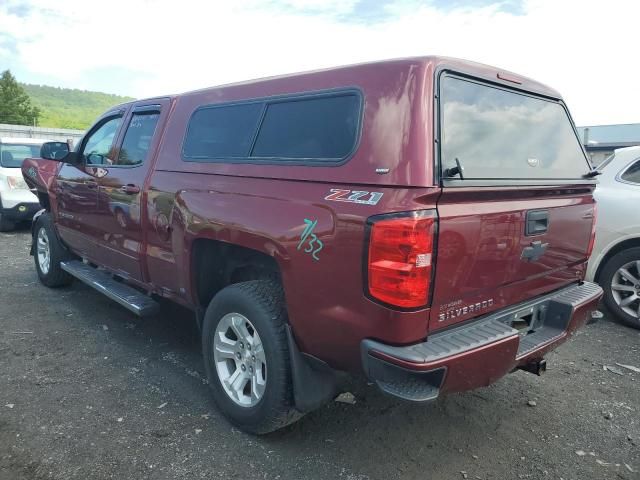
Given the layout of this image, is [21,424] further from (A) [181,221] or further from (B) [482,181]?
(B) [482,181]

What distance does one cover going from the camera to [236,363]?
9.80 feet

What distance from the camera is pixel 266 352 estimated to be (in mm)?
2646

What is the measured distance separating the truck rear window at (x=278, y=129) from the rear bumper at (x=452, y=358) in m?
0.96

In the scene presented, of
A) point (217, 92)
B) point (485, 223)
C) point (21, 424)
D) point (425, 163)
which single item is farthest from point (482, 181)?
point (21, 424)

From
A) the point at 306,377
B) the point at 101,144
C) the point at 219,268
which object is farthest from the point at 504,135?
the point at 101,144

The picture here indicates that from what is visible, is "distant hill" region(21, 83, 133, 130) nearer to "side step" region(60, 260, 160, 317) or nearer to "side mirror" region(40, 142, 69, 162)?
"side mirror" region(40, 142, 69, 162)

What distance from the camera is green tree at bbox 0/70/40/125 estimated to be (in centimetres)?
4500

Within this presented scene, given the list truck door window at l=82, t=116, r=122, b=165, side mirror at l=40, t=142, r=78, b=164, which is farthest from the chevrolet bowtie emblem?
side mirror at l=40, t=142, r=78, b=164

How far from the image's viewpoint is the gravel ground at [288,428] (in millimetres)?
2619

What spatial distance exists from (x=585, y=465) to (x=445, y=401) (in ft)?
2.90

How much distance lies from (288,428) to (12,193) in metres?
8.41

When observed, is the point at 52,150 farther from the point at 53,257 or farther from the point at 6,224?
the point at 6,224

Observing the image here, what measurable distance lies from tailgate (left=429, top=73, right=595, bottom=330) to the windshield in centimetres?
947

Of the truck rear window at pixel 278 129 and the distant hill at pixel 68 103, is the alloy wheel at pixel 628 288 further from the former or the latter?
the distant hill at pixel 68 103
